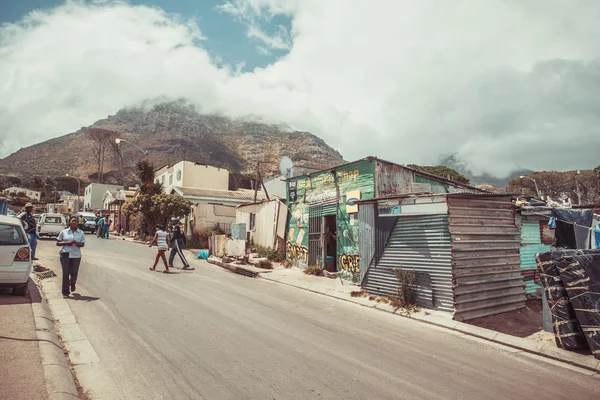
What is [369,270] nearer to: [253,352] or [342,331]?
[342,331]

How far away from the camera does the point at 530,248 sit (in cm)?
1190

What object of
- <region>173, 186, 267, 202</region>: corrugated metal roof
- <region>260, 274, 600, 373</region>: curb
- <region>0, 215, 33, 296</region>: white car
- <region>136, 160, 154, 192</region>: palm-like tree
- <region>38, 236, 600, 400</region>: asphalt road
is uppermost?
<region>136, 160, 154, 192</region>: palm-like tree

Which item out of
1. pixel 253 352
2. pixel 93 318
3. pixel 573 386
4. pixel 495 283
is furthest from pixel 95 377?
pixel 495 283

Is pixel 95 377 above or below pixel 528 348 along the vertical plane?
above

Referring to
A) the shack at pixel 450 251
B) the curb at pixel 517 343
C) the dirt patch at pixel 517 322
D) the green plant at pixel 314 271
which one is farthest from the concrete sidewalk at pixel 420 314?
the dirt patch at pixel 517 322

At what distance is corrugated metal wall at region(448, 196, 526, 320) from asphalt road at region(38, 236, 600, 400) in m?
1.82

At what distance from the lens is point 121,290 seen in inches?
354

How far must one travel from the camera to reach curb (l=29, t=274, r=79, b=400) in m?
3.55

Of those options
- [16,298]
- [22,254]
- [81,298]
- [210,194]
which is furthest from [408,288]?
[210,194]

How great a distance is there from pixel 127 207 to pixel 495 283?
99.9 feet

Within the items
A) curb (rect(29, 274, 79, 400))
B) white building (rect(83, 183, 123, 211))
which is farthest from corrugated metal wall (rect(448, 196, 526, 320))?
white building (rect(83, 183, 123, 211))

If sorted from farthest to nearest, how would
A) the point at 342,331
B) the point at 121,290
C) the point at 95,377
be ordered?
the point at 121,290 < the point at 342,331 < the point at 95,377

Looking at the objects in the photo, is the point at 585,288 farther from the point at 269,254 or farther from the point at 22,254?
the point at 269,254

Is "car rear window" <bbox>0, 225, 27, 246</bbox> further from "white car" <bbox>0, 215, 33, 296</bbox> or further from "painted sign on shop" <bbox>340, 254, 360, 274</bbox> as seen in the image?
"painted sign on shop" <bbox>340, 254, 360, 274</bbox>
